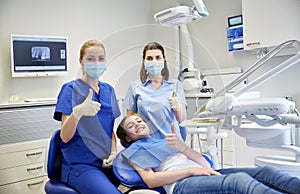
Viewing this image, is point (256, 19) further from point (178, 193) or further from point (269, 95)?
point (178, 193)

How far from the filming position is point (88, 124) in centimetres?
135

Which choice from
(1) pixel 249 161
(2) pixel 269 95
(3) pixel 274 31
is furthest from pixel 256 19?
(1) pixel 249 161

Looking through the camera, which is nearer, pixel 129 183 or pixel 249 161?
pixel 129 183

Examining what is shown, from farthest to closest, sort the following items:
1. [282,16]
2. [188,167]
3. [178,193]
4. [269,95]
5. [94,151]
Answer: [269,95] < [282,16] < [94,151] < [188,167] < [178,193]

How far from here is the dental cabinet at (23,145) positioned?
2.33 meters

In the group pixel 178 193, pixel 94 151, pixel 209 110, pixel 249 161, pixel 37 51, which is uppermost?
pixel 37 51

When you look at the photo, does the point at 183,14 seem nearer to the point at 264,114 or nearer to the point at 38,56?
the point at 264,114

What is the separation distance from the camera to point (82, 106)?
1.28 m

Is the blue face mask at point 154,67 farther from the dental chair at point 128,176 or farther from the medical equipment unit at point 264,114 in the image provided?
the dental chair at point 128,176

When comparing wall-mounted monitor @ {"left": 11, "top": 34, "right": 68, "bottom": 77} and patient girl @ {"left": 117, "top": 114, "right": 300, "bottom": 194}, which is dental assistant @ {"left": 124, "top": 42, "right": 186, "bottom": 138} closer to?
patient girl @ {"left": 117, "top": 114, "right": 300, "bottom": 194}

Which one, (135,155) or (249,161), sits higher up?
(135,155)

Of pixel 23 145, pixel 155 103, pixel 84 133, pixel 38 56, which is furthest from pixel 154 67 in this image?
pixel 38 56

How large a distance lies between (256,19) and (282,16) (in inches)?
7.7

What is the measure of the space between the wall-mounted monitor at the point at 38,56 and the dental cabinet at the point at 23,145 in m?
0.43
